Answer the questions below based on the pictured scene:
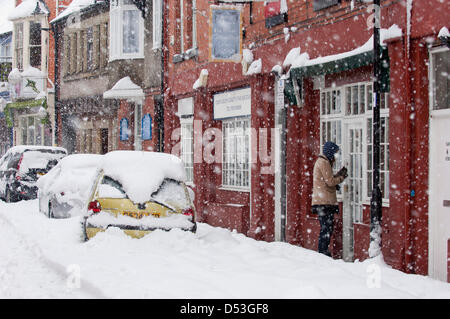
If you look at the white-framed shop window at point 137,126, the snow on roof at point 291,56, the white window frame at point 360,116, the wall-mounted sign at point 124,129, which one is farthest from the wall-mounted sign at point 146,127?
the white window frame at point 360,116

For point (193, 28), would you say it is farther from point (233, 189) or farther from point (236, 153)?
point (233, 189)

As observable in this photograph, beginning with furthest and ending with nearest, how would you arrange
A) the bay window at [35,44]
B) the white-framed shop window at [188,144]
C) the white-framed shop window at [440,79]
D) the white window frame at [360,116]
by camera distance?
the bay window at [35,44], the white-framed shop window at [188,144], the white window frame at [360,116], the white-framed shop window at [440,79]

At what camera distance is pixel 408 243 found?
998 cm

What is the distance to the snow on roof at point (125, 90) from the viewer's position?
2242 centimetres

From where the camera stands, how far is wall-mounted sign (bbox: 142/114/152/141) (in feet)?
72.7

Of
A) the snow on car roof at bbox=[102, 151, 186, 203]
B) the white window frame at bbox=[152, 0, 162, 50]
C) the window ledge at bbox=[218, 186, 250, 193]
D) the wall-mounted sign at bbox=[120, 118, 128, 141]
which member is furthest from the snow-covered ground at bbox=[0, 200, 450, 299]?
the wall-mounted sign at bbox=[120, 118, 128, 141]

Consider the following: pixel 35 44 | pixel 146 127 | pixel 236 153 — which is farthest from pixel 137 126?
pixel 35 44

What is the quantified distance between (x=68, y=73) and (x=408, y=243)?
2271 cm

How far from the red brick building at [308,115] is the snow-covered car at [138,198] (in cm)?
279

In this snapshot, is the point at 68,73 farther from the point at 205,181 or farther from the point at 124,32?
the point at 205,181

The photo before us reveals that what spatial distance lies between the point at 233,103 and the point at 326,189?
561cm

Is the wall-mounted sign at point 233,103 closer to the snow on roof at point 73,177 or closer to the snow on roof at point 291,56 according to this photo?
the snow on roof at point 291,56

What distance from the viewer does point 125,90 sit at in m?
22.5

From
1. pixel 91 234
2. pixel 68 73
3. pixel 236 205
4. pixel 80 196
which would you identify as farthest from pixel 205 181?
pixel 68 73
